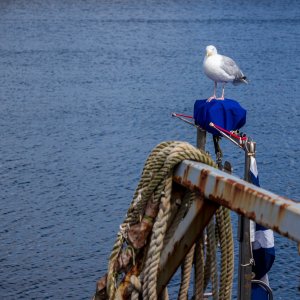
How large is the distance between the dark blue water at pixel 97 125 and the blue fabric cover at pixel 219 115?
639 centimetres

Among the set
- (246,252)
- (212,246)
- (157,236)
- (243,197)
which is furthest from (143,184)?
(246,252)

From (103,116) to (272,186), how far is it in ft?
27.7

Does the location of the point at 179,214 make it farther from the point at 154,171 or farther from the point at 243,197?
the point at 243,197

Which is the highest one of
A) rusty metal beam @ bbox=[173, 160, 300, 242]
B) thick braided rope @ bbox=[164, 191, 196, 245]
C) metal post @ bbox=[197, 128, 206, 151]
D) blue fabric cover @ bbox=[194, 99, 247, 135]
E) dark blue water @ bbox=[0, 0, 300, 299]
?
rusty metal beam @ bbox=[173, 160, 300, 242]

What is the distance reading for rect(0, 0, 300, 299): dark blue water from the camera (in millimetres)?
14133

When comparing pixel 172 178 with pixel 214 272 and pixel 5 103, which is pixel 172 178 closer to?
pixel 214 272

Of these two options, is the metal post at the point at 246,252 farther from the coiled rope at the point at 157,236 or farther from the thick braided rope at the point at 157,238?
the thick braided rope at the point at 157,238

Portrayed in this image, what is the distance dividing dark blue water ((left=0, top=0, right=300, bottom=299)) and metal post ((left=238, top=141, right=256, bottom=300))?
6.51 meters

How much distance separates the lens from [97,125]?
2392 cm

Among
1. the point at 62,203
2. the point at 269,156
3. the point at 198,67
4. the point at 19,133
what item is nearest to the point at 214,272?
the point at 62,203

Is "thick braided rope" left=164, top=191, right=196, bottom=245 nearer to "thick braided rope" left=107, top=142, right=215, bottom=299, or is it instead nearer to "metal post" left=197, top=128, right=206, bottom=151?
"thick braided rope" left=107, top=142, right=215, bottom=299

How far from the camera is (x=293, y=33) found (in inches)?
1928

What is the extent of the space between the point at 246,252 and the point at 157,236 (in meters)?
2.46

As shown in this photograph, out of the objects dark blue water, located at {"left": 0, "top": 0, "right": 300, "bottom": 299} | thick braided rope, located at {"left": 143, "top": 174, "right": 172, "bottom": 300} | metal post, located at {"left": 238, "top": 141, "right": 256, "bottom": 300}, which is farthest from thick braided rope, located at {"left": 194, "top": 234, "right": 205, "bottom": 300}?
dark blue water, located at {"left": 0, "top": 0, "right": 300, "bottom": 299}
